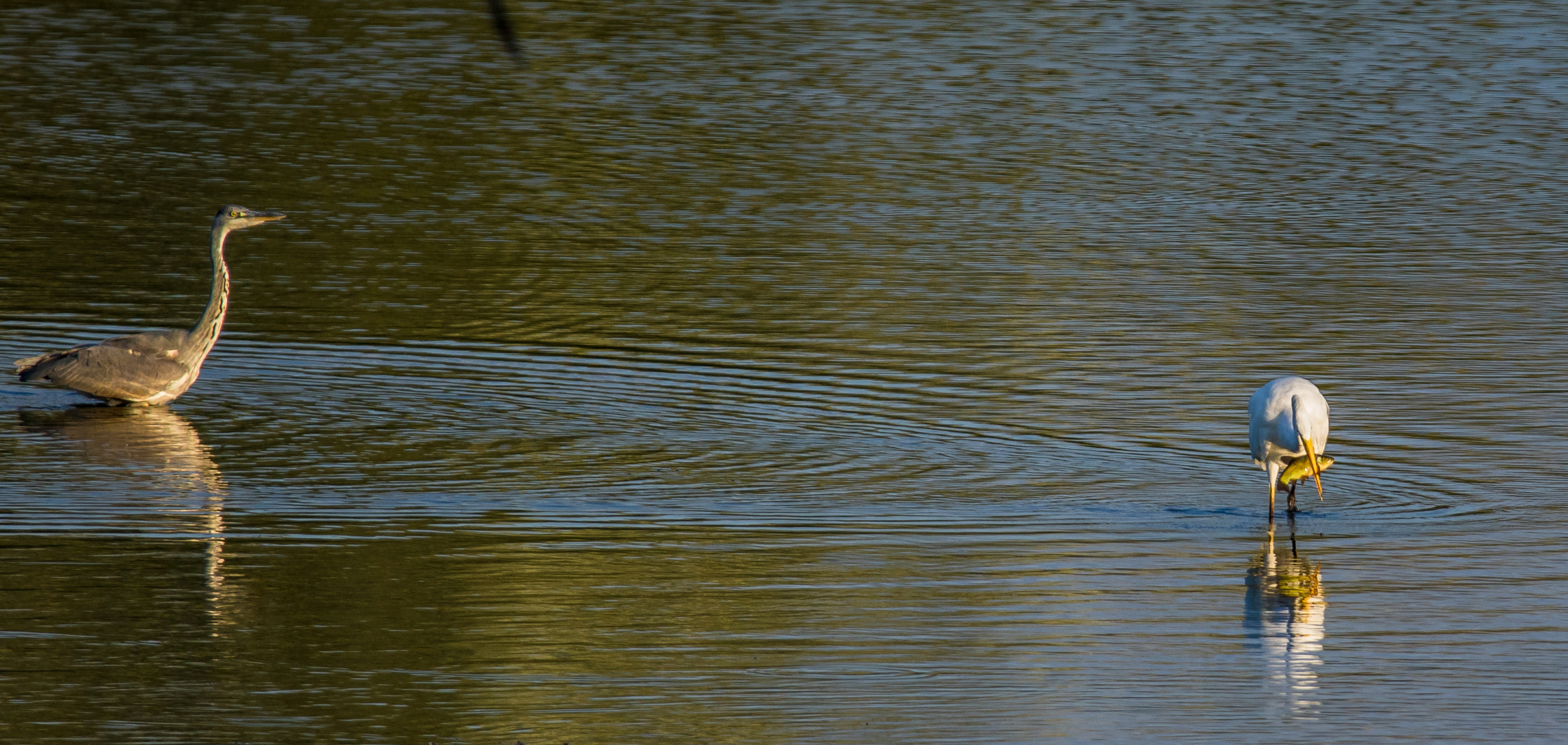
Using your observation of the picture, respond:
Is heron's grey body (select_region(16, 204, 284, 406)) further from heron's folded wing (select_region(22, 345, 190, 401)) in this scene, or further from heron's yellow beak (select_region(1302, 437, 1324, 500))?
heron's yellow beak (select_region(1302, 437, 1324, 500))

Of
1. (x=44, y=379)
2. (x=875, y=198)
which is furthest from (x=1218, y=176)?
(x=44, y=379)

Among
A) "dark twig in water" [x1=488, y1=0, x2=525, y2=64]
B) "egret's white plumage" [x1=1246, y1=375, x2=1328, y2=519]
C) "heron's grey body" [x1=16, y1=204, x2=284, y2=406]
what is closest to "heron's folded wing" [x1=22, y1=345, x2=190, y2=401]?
"heron's grey body" [x1=16, y1=204, x2=284, y2=406]

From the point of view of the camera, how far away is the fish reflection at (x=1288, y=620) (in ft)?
24.2

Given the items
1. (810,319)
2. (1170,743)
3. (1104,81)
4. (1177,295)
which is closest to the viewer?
(1170,743)

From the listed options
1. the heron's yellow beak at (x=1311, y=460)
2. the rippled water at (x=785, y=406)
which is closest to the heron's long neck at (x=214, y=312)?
the rippled water at (x=785, y=406)

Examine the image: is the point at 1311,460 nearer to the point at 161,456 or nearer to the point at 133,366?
the point at 161,456

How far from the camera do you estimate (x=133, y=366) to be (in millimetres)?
12125

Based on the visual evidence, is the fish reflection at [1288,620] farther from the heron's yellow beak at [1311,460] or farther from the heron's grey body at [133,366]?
the heron's grey body at [133,366]

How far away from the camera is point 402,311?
14.6m

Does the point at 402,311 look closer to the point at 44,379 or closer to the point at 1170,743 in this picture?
the point at 44,379

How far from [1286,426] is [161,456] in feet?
18.1

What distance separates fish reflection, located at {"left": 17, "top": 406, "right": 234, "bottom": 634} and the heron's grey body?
0.44 ft

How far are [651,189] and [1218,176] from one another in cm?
537

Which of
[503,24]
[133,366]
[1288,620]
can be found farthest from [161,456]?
[503,24]
